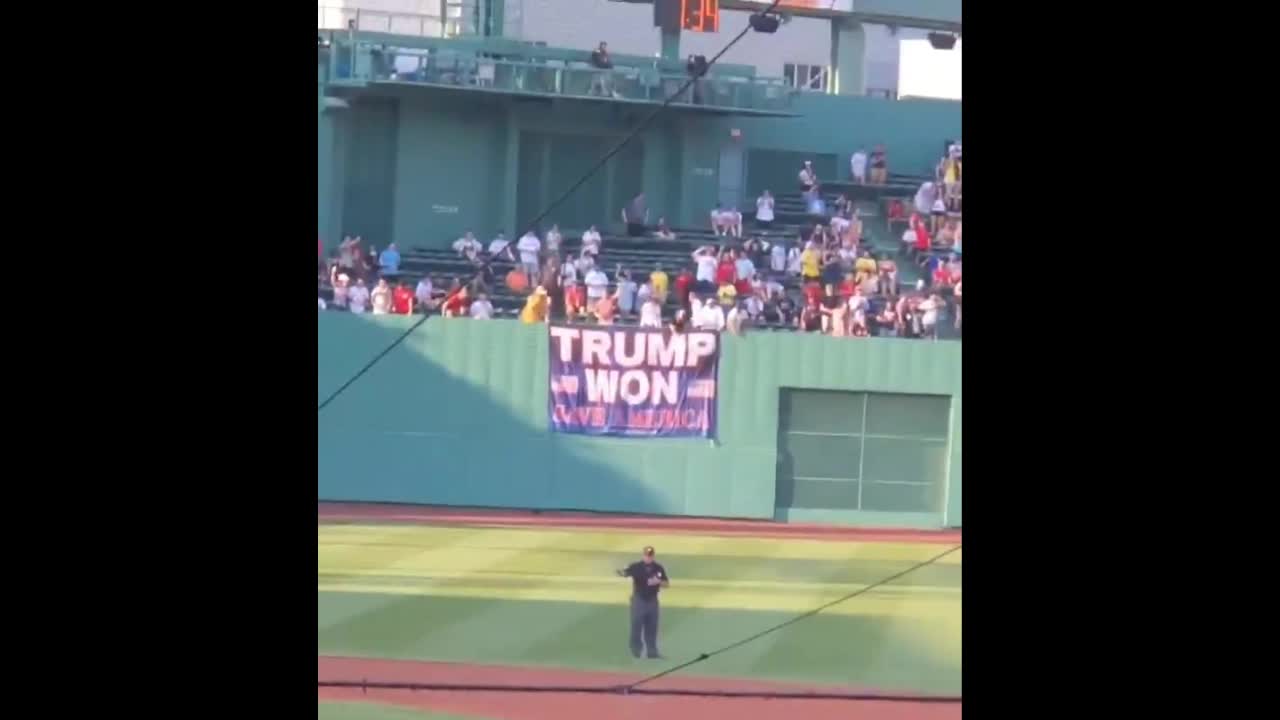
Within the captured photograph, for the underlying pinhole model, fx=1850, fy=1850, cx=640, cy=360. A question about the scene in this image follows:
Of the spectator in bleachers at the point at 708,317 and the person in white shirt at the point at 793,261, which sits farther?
the person in white shirt at the point at 793,261

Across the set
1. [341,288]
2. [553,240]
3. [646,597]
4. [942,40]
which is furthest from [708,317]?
[942,40]

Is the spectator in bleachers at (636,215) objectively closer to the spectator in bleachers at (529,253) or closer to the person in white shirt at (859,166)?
the spectator in bleachers at (529,253)

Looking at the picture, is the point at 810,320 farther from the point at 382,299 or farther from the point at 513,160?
the point at 513,160

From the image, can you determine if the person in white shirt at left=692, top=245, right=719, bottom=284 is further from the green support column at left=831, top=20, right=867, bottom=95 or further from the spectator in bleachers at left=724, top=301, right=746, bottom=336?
the green support column at left=831, top=20, right=867, bottom=95

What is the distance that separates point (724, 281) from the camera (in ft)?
63.9

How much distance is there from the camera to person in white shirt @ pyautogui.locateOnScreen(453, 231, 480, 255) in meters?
20.8

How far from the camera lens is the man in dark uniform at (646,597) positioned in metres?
11.4

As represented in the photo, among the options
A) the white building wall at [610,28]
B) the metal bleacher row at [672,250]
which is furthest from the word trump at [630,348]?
the white building wall at [610,28]

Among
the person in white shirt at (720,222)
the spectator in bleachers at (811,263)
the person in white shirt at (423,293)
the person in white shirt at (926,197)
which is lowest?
the person in white shirt at (423,293)

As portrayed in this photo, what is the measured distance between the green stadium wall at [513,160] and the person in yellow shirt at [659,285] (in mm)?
2575

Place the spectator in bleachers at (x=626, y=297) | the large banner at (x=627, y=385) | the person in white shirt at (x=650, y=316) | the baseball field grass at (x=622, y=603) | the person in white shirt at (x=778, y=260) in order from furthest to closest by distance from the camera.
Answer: the person in white shirt at (x=778, y=260) → the spectator in bleachers at (x=626, y=297) → the person in white shirt at (x=650, y=316) → the large banner at (x=627, y=385) → the baseball field grass at (x=622, y=603)

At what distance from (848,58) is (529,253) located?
6451 mm

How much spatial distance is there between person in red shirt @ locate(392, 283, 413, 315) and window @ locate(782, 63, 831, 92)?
8288mm
